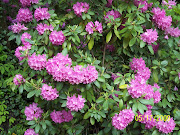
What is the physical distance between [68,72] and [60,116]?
29.0 inches

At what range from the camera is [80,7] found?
1.88 metres

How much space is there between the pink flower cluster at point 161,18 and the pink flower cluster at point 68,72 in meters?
0.94

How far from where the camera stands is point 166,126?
1896 millimetres

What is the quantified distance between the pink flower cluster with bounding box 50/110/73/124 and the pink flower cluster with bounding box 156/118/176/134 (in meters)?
0.89

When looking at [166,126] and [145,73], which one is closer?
[166,126]

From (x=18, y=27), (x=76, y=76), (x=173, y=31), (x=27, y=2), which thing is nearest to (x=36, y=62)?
(x=76, y=76)

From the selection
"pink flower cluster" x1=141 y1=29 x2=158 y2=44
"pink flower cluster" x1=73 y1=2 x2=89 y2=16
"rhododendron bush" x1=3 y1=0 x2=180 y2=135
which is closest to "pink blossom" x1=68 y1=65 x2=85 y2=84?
"rhododendron bush" x1=3 y1=0 x2=180 y2=135

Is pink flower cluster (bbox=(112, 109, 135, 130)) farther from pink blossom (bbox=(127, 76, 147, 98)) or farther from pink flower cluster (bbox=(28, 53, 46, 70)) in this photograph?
pink flower cluster (bbox=(28, 53, 46, 70))

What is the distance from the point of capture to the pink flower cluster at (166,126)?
1.89m

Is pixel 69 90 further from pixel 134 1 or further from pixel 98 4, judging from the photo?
pixel 134 1

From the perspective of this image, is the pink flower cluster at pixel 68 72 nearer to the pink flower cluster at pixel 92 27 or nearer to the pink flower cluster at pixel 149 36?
the pink flower cluster at pixel 92 27

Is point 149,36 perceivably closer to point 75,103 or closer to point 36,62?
point 75,103

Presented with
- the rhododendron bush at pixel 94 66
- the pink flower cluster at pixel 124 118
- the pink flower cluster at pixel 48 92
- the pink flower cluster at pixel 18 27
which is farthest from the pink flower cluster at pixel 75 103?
the pink flower cluster at pixel 18 27

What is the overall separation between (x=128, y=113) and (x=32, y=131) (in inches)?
44.6
